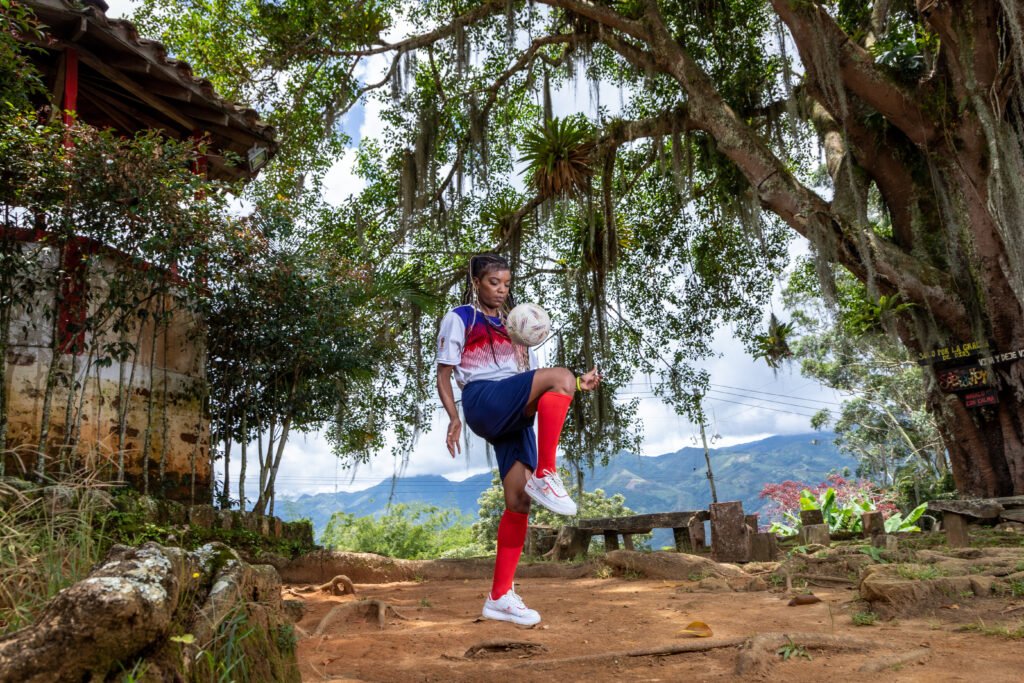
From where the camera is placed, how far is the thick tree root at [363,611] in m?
4.25

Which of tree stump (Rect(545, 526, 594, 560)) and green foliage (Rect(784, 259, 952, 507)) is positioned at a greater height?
green foliage (Rect(784, 259, 952, 507))

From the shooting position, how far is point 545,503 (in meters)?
3.05

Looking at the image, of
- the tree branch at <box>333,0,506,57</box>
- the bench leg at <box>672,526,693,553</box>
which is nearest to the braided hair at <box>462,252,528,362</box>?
the bench leg at <box>672,526,693,553</box>

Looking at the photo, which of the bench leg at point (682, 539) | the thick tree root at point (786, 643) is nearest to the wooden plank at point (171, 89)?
the bench leg at point (682, 539)

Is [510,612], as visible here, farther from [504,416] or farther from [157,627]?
[157,627]

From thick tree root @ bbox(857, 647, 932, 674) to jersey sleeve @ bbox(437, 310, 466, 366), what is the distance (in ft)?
6.77

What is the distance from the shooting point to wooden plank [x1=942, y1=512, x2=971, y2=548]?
7.04m

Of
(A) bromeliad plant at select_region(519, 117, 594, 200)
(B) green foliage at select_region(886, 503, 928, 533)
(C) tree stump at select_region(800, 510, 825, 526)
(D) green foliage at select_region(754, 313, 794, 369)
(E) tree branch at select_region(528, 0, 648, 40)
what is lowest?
(B) green foliage at select_region(886, 503, 928, 533)

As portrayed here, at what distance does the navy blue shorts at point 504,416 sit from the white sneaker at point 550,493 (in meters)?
0.26

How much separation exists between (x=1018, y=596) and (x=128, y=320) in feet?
23.0

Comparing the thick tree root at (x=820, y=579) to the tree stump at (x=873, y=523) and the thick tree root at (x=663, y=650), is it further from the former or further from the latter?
the tree stump at (x=873, y=523)

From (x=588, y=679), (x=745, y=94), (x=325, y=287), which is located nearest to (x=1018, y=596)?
(x=588, y=679)

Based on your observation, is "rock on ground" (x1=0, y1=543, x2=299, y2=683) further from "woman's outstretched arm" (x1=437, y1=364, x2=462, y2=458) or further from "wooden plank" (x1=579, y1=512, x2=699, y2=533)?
"wooden plank" (x1=579, y1=512, x2=699, y2=533)

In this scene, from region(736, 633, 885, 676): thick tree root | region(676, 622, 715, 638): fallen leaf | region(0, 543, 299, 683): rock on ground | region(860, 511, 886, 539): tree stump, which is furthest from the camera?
region(860, 511, 886, 539): tree stump
